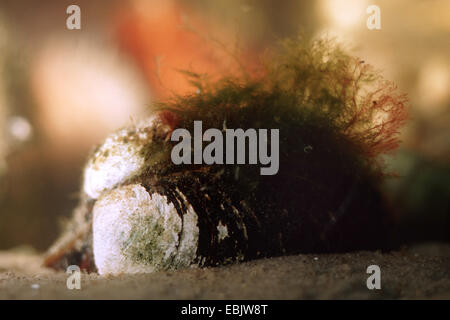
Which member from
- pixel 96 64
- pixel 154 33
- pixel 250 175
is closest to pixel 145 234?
pixel 250 175

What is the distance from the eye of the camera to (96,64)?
8.30m

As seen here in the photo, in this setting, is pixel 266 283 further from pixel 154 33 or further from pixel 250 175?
pixel 154 33

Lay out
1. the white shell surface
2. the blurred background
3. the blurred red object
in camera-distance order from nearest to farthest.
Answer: the white shell surface → the blurred background → the blurred red object

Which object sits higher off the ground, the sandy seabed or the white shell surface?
the white shell surface

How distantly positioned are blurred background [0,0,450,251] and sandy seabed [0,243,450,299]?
200 inches

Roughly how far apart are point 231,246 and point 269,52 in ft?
5.86

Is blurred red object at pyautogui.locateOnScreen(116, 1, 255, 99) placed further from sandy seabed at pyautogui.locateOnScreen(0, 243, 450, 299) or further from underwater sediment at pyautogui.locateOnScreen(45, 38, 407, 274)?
sandy seabed at pyautogui.locateOnScreen(0, 243, 450, 299)

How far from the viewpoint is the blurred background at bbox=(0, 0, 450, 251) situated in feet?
26.0

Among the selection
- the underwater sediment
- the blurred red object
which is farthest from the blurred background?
the underwater sediment

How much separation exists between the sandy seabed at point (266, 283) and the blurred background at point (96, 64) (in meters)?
5.09

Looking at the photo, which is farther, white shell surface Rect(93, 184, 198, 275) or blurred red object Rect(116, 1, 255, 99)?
blurred red object Rect(116, 1, 255, 99)
